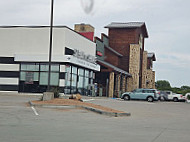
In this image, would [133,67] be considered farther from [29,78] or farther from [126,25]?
[29,78]

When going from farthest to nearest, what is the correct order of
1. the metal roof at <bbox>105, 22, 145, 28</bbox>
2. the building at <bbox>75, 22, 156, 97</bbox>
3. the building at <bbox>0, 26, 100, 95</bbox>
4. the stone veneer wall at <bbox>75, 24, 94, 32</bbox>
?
1. the metal roof at <bbox>105, 22, 145, 28</bbox>
2. the building at <bbox>75, 22, 156, 97</bbox>
3. the stone veneer wall at <bbox>75, 24, 94, 32</bbox>
4. the building at <bbox>0, 26, 100, 95</bbox>

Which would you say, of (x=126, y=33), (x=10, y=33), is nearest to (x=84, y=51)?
(x=10, y=33)

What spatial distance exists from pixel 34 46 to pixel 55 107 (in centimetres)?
1764

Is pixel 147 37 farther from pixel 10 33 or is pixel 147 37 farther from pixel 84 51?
pixel 10 33

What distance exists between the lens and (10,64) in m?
36.8

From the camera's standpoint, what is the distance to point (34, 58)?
36.0 metres

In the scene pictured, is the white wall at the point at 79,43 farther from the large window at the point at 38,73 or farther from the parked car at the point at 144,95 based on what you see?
the parked car at the point at 144,95

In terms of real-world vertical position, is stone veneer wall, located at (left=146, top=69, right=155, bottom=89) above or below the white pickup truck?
above

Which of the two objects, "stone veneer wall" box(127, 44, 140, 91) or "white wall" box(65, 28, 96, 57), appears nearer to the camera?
"white wall" box(65, 28, 96, 57)

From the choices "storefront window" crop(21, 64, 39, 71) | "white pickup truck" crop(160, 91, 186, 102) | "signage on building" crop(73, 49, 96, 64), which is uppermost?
"signage on building" crop(73, 49, 96, 64)

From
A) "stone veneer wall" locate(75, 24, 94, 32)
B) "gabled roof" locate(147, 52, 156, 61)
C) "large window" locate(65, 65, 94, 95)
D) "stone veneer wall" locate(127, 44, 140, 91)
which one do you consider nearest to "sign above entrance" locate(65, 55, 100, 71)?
"large window" locate(65, 65, 94, 95)

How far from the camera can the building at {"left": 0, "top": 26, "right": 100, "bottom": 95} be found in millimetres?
35875

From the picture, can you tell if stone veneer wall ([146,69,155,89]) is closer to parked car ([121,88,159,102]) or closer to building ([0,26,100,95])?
parked car ([121,88,159,102])

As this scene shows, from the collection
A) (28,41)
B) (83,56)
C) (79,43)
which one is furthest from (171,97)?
(28,41)
